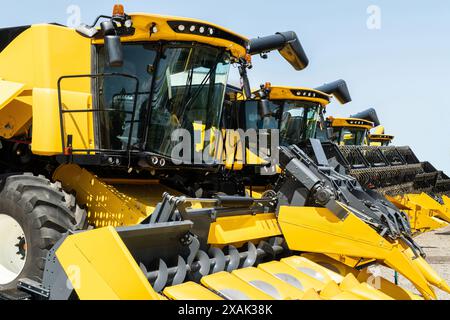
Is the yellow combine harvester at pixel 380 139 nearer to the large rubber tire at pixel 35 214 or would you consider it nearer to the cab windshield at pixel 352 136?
the cab windshield at pixel 352 136

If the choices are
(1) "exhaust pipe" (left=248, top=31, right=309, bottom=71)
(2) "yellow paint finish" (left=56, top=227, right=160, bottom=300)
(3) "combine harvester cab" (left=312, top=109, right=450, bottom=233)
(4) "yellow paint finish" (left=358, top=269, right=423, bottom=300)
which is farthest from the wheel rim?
(1) "exhaust pipe" (left=248, top=31, right=309, bottom=71)

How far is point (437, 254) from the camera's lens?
775cm

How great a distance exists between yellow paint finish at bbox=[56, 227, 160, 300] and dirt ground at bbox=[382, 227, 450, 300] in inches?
153

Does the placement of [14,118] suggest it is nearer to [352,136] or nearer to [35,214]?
[35,214]

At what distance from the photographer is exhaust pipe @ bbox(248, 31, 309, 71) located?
9.16 metres

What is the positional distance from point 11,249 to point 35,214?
48 centimetres

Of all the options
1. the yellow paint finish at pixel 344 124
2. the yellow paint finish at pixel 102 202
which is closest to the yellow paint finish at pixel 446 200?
the yellow paint finish at pixel 344 124

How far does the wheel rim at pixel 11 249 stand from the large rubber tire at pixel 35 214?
0.08 metres

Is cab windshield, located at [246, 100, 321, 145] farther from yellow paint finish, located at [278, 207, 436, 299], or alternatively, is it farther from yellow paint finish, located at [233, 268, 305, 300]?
yellow paint finish, located at [233, 268, 305, 300]

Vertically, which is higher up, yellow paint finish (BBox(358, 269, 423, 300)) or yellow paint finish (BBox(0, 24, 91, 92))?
yellow paint finish (BBox(0, 24, 91, 92))

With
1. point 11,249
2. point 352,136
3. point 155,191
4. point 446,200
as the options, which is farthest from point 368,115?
point 11,249

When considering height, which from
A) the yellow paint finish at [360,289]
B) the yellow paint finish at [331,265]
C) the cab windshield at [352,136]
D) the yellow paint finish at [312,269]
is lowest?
the cab windshield at [352,136]

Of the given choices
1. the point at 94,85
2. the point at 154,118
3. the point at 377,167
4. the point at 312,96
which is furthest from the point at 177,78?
the point at 312,96

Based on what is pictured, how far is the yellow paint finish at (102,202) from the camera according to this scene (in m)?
4.01
